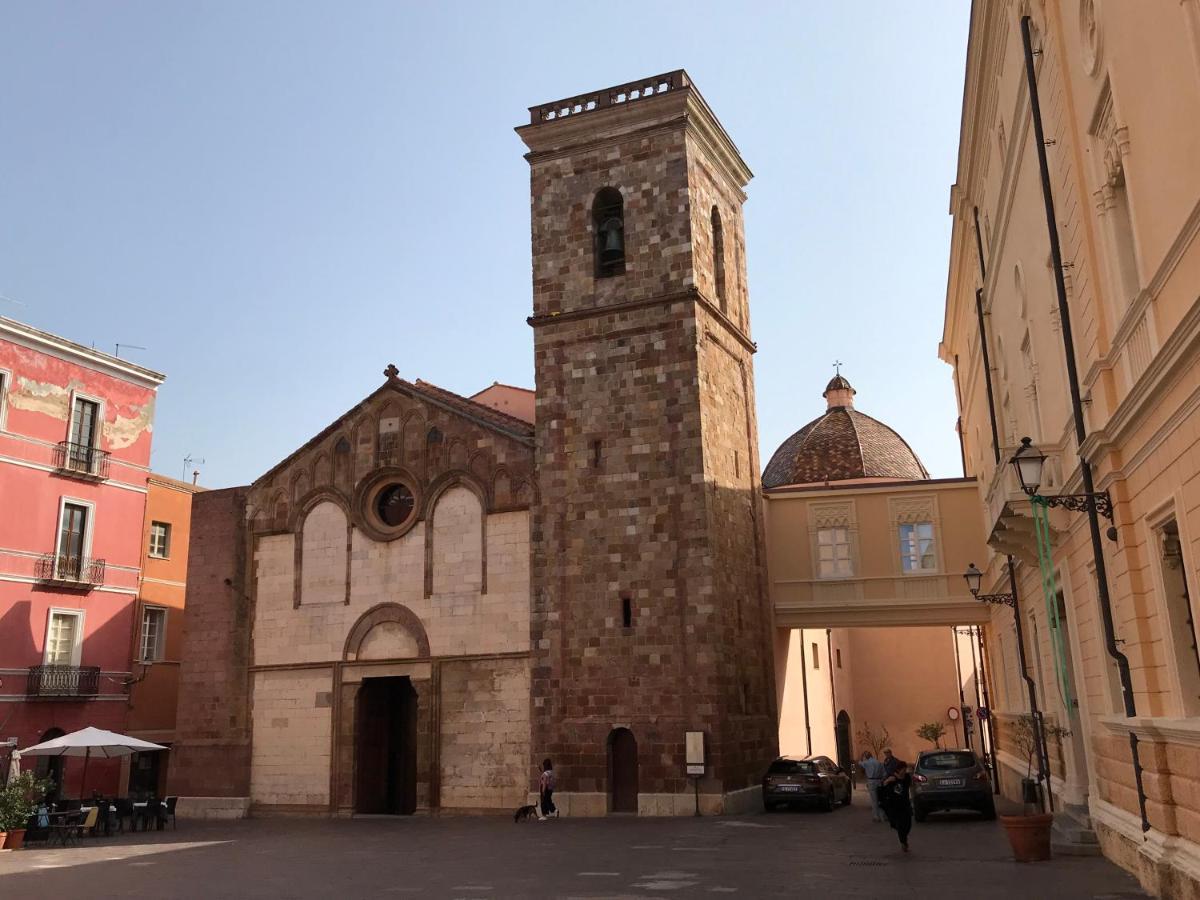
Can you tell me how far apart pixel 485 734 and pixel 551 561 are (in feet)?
13.9

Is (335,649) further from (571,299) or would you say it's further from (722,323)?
(722,323)

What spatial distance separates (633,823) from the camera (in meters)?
21.3

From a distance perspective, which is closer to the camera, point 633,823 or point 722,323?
point 633,823

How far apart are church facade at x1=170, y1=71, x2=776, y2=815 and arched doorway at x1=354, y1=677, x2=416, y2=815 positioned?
0.07 metres

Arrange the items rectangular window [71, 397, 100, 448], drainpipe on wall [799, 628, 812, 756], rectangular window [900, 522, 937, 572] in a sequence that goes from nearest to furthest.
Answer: rectangular window [900, 522, 937, 572]
rectangular window [71, 397, 100, 448]
drainpipe on wall [799, 628, 812, 756]

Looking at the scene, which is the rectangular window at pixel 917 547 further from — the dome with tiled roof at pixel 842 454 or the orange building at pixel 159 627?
the orange building at pixel 159 627

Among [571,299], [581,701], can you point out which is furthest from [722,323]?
[581,701]

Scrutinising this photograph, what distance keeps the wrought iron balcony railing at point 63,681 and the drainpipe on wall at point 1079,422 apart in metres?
26.3

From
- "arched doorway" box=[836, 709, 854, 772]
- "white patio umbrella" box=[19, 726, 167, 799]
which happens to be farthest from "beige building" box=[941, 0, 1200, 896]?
"arched doorway" box=[836, 709, 854, 772]

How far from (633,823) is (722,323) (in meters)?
12.4

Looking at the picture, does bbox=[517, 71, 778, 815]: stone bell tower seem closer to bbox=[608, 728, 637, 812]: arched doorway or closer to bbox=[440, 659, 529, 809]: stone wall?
bbox=[608, 728, 637, 812]: arched doorway

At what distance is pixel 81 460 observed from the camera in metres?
30.2

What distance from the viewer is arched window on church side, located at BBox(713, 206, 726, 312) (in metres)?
28.0

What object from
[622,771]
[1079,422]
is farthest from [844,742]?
[1079,422]
